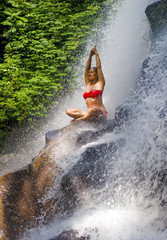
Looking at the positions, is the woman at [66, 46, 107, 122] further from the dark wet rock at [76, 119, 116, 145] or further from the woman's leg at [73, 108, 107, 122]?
the dark wet rock at [76, 119, 116, 145]

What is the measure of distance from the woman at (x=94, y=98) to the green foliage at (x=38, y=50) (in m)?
2.76

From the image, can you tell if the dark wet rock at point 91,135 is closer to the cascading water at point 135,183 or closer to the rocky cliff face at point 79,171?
the rocky cliff face at point 79,171

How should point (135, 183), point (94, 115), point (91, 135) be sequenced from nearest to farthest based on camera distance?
point (135, 183), point (91, 135), point (94, 115)

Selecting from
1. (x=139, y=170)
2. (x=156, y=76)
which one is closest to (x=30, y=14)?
(x=156, y=76)

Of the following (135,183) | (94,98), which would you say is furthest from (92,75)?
(135,183)

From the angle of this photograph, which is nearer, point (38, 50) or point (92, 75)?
point (92, 75)

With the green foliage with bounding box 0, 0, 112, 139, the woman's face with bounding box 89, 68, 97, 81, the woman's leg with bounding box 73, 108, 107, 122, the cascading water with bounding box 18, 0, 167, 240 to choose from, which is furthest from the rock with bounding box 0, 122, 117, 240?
the green foliage with bounding box 0, 0, 112, 139

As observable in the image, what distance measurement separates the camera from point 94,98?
435cm

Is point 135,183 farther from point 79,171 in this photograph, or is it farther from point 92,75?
point 92,75

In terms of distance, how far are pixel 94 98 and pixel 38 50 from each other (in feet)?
12.5

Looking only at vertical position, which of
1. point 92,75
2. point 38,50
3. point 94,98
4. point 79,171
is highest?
point 38,50

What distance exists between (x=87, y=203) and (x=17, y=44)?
18.6 ft

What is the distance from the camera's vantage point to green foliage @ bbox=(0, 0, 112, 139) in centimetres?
687

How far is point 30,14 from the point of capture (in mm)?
7672
